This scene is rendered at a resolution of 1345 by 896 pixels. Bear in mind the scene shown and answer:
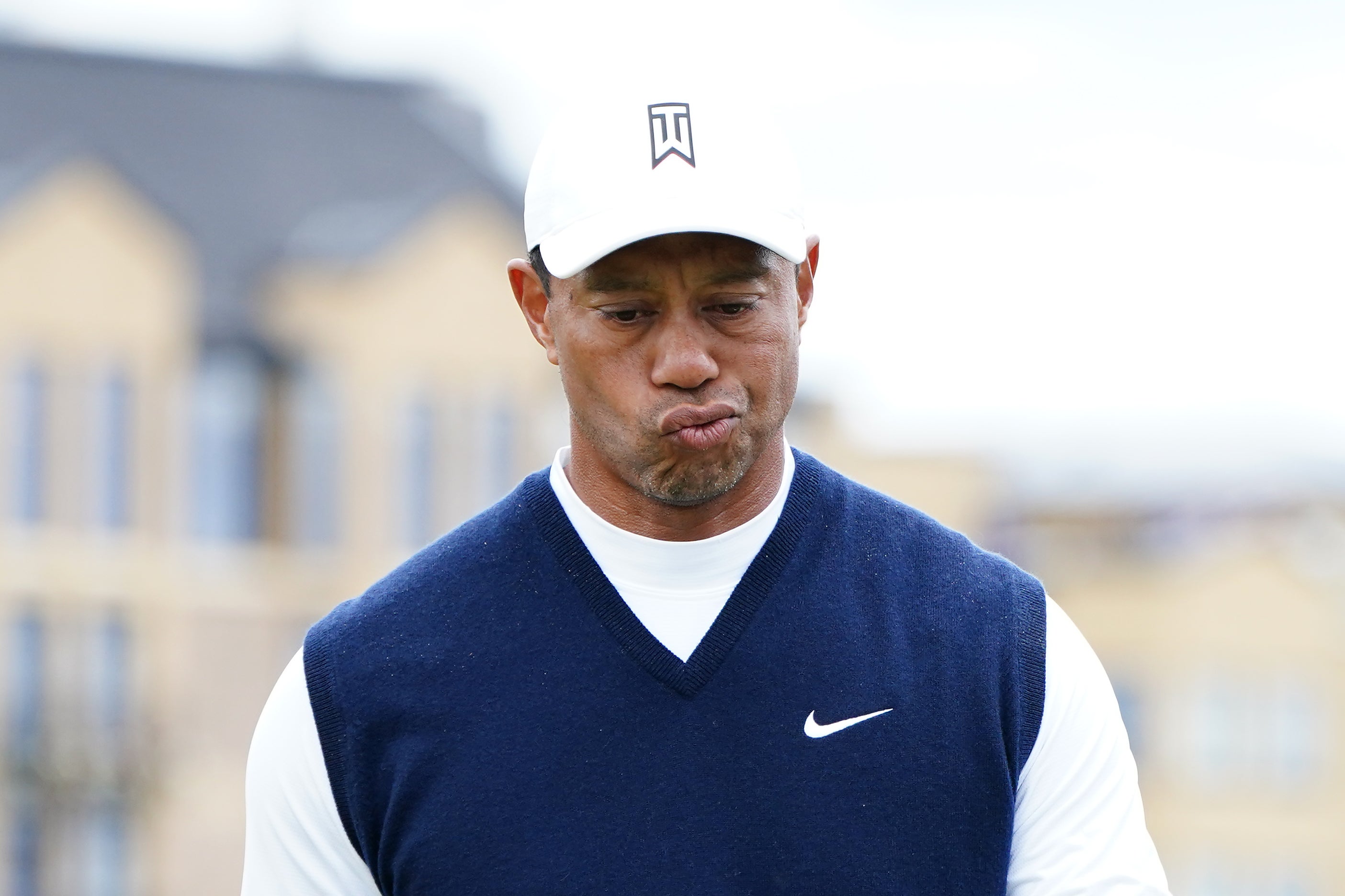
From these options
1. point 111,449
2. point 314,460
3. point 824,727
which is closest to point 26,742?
point 111,449

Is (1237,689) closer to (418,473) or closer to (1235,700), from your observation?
(1235,700)

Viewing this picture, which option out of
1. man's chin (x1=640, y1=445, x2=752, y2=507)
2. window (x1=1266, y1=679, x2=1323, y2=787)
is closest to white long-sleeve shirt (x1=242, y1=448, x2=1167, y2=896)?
man's chin (x1=640, y1=445, x2=752, y2=507)

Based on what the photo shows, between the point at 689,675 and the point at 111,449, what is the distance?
2374 cm

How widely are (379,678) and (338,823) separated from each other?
0.18 metres

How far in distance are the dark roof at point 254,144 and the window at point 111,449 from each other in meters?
1.93

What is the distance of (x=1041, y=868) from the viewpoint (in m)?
2.62

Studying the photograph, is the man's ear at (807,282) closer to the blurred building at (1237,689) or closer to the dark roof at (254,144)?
the dark roof at (254,144)

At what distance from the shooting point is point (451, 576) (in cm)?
279

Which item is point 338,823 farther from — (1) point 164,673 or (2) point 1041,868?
(1) point 164,673

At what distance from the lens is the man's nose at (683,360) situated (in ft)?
8.27

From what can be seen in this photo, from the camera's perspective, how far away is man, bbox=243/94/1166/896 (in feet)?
8.40

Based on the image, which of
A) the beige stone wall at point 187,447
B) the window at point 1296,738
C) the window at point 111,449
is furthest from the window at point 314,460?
the window at point 1296,738

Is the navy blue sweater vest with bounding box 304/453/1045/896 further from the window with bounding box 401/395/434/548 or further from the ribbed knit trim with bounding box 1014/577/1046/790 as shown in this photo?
the window with bounding box 401/395/434/548

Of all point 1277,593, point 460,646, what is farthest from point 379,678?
point 1277,593
